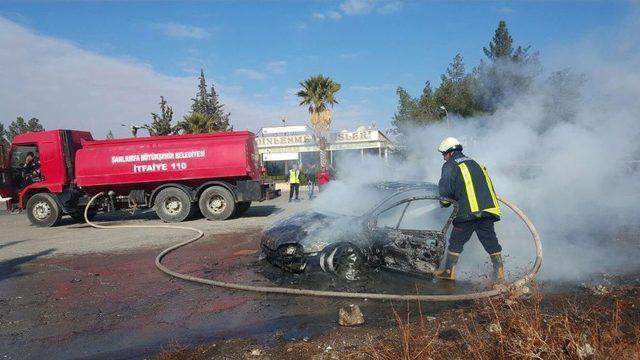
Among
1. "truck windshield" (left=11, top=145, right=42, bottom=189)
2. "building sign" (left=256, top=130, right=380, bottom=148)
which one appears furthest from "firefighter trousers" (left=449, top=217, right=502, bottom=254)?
"building sign" (left=256, top=130, right=380, bottom=148)

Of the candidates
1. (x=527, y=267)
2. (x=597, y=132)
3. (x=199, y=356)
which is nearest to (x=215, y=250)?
(x=199, y=356)

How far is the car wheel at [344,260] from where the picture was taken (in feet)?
18.9

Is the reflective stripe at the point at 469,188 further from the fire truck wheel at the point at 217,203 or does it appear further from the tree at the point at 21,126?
the tree at the point at 21,126

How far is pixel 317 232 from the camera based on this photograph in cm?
587

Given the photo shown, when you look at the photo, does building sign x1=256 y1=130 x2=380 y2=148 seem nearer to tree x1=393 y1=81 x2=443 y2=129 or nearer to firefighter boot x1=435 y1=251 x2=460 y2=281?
tree x1=393 y1=81 x2=443 y2=129

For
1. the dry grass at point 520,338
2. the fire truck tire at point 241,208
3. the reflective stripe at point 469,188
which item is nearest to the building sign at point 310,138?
the fire truck tire at point 241,208

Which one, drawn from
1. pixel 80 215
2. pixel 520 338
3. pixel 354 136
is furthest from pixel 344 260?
pixel 354 136

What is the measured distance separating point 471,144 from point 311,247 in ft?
20.4

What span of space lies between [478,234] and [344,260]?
1.79 metres

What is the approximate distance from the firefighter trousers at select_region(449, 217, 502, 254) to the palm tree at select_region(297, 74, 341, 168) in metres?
24.3

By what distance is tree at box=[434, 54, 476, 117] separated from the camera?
1268 cm

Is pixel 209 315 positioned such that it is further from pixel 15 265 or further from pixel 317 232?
pixel 15 265

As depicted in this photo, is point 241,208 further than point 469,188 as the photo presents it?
Yes

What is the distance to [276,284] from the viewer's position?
5.84m
